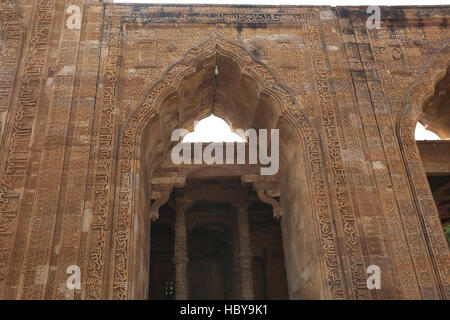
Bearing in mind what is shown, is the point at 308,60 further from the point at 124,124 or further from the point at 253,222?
the point at 253,222

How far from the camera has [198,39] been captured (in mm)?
8367

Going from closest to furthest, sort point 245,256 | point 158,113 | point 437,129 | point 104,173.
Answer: point 104,173, point 158,113, point 245,256, point 437,129

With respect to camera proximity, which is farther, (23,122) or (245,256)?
(245,256)

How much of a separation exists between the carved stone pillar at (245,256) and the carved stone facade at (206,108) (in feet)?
7.16

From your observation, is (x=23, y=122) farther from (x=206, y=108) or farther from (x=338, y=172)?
(x=338, y=172)

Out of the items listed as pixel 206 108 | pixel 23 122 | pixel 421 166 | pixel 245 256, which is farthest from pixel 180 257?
pixel 421 166

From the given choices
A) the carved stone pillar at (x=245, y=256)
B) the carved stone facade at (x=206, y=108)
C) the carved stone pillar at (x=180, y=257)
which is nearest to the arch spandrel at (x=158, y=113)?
Answer: the carved stone facade at (x=206, y=108)

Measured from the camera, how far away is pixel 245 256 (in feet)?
35.3

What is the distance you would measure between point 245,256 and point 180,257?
1.79 metres

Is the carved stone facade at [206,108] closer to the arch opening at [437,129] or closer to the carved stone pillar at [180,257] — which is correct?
the arch opening at [437,129]

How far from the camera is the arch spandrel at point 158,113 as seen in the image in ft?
20.8

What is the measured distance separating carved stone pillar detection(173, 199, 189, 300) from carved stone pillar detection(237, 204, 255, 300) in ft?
4.97
